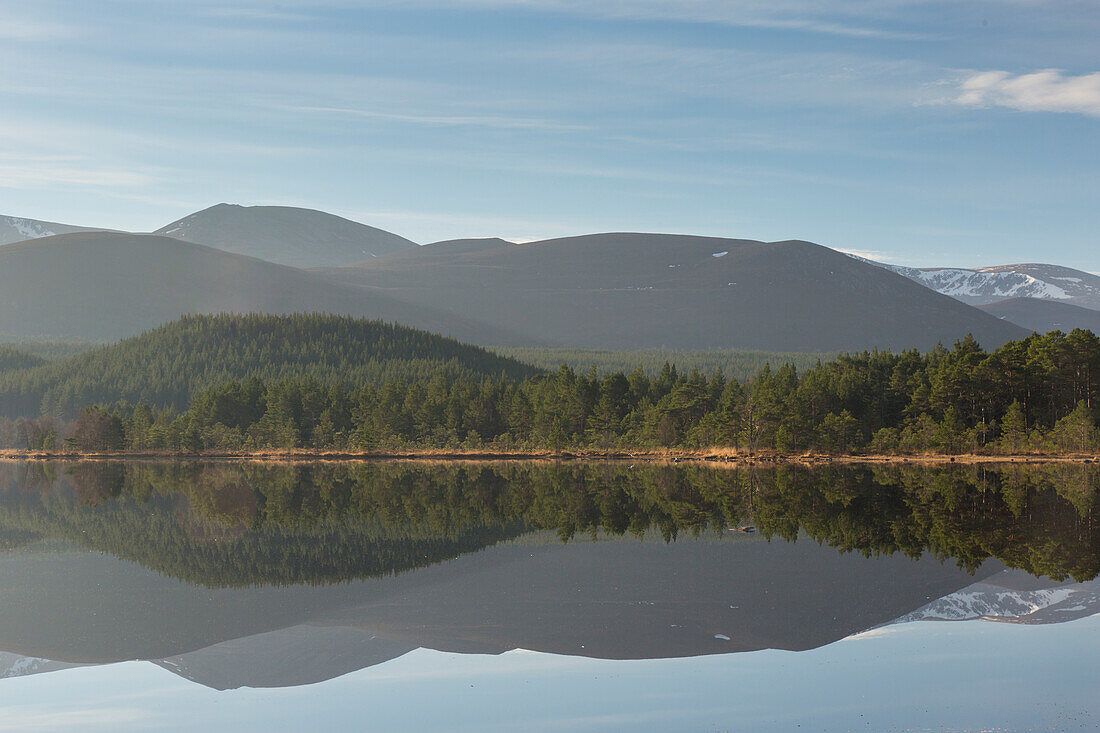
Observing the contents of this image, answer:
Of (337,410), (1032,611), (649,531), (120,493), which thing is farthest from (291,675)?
(337,410)

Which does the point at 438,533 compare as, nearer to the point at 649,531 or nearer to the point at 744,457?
the point at 649,531

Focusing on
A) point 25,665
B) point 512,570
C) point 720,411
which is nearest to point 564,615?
point 512,570

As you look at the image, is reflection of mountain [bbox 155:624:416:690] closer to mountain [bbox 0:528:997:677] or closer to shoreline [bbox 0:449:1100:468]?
mountain [bbox 0:528:997:677]

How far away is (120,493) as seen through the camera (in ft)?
268

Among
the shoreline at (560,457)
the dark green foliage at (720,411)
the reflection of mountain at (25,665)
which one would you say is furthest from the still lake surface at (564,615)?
the dark green foliage at (720,411)

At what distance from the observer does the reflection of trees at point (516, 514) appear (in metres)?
45.9

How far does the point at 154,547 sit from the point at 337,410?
374ft

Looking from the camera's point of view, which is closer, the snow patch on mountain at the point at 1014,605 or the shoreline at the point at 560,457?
the snow patch on mountain at the point at 1014,605

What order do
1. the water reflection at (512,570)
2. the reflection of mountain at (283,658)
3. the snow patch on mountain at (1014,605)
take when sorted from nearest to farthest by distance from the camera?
the reflection of mountain at (283,658) < the water reflection at (512,570) < the snow patch on mountain at (1014,605)

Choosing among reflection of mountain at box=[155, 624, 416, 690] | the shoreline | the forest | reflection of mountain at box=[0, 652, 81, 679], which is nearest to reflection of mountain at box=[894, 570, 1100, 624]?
reflection of mountain at box=[155, 624, 416, 690]

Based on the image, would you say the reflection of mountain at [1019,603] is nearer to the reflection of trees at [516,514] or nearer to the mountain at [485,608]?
the mountain at [485,608]

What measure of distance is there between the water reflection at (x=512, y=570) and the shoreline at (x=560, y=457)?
36.2 m

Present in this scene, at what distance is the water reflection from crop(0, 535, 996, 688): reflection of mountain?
0.12 m

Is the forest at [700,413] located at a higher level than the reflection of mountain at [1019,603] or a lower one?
higher
